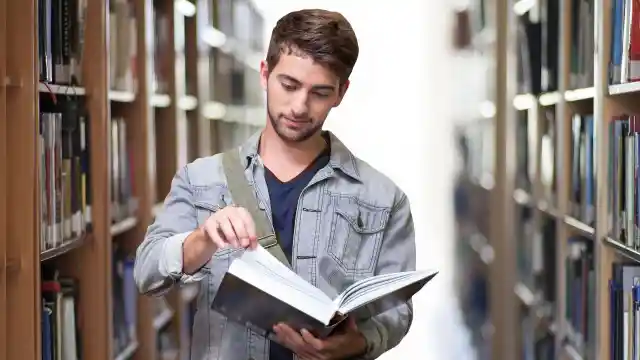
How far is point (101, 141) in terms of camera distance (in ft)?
8.92

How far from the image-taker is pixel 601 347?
8.34ft

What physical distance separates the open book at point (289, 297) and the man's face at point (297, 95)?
0.96 ft

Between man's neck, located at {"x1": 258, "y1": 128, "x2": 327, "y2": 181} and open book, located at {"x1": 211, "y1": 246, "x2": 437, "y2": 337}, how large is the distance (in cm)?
30

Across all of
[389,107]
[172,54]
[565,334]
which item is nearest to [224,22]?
[172,54]

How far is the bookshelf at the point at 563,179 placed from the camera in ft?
7.96

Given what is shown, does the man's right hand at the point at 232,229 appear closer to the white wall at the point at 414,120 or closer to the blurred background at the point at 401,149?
the blurred background at the point at 401,149

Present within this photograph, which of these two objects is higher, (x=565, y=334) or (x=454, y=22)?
(x=454, y=22)

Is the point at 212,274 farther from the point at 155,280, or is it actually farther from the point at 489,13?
the point at 489,13

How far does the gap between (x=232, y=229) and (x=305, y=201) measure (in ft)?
0.93

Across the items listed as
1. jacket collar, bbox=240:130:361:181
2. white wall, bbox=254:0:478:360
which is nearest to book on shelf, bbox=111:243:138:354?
white wall, bbox=254:0:478:360

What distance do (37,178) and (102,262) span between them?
0.68 metres

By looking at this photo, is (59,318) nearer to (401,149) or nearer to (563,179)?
(401,149)

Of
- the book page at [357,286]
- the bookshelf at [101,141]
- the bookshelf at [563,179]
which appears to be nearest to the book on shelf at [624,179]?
the bookshelf at [563,179]

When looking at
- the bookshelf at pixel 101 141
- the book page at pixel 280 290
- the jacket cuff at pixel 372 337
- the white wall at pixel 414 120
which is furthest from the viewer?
the white wall at pixel 414 120
